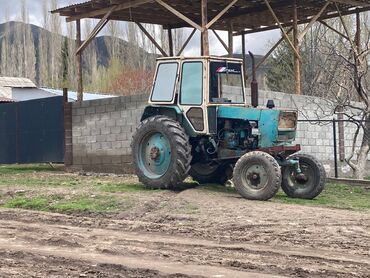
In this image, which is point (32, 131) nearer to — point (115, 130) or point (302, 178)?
point (115, 130)

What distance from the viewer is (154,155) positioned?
1202cm

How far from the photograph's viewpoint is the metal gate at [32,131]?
722 inches

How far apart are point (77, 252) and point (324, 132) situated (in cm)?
1140

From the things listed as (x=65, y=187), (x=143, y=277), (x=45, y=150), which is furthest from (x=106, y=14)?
(x=143, y=277)

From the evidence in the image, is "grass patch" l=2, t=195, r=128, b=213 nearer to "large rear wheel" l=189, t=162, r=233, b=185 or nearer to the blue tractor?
the blue tractor

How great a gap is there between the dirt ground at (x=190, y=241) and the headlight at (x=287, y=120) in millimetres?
1645

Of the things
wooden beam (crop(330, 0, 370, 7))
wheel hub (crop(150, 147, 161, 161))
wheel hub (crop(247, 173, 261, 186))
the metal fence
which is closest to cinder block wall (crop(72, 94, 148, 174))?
wheel hub (crop(150, 147, 161, 161))

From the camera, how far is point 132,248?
23.8 ft

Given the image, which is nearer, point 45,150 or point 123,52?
point 45,150

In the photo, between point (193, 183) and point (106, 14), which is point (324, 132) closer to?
point (193, 183)

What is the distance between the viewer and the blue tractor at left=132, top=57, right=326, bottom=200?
11.2 m

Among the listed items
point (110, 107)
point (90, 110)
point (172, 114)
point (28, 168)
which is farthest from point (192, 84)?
point (28, 168)

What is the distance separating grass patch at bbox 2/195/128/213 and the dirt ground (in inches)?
11.1

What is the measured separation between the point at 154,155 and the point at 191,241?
14.9 ft
